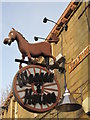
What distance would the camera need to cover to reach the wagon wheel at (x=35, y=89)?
9.31 meters

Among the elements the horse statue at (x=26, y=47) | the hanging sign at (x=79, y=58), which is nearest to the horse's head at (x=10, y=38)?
the horse statue at (x=26, y=47)

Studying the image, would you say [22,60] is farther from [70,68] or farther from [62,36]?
[62,36]

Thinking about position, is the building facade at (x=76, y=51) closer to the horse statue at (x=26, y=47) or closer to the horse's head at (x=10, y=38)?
the horse statue at (x=26, y=47)

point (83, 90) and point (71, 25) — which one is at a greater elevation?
point (71, 25)

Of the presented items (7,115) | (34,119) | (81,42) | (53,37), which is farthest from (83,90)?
(7,115)

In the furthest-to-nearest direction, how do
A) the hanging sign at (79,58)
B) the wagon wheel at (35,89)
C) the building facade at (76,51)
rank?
the hanging sign at (79,58) → the building facade at (76,51) → the wagon wheel at (35,89)

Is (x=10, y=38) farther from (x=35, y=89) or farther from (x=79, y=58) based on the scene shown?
(x=79, y=58)

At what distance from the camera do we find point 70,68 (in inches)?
470

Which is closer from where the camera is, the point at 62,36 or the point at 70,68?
the point at 70,68

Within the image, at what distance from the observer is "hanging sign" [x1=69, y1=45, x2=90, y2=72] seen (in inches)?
421

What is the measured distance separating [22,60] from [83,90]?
2.34 meters

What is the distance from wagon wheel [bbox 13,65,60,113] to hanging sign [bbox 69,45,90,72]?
150 cm

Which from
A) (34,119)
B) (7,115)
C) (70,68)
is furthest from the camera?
(7,115)

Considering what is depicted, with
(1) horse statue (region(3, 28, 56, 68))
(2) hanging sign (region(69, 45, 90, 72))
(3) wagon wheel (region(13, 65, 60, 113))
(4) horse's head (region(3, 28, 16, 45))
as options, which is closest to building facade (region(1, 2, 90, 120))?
(2) hanging sign (region(69, 45, 90, 72))
